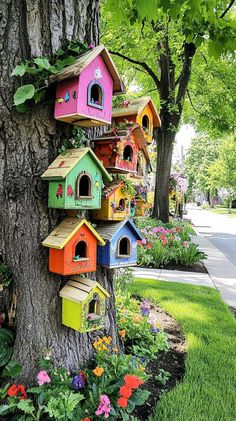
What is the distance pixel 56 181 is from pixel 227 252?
33.0 ft

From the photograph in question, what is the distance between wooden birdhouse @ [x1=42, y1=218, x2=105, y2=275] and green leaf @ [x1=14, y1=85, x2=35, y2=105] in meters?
0.76

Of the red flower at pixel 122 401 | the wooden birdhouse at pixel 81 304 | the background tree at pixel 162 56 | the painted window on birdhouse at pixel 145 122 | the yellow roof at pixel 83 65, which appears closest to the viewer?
the yellow roof at pixel 83 65

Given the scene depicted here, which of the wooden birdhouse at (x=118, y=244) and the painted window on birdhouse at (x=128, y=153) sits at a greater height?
the painted window on birdhouse at (x=128, y=153)

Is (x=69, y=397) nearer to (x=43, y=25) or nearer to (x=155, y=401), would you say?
(x=155, y=401)

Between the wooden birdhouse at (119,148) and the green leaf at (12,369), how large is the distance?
141 centimetres

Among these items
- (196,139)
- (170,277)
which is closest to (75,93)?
(170,277)

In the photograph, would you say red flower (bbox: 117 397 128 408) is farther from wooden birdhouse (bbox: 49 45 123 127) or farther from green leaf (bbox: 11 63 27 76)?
green leaf (bbox: 11 63 27 76)

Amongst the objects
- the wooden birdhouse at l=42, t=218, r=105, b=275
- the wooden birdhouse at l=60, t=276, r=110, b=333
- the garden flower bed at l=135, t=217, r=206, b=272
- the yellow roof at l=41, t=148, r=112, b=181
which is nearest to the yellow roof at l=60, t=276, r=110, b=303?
the wooden birdhouse at l=60, t=276, r=110, b=333

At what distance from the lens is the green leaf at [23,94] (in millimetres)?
1992

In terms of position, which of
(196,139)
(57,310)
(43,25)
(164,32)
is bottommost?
(57,310)

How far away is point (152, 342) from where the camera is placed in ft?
10.8

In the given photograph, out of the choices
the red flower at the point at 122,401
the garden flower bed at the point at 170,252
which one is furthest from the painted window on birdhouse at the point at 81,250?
the garden flower bed at the point at 170,252

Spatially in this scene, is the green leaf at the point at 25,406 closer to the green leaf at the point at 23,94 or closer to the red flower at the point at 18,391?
the red flower at the point at 18,391

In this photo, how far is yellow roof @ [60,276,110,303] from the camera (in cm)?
218
